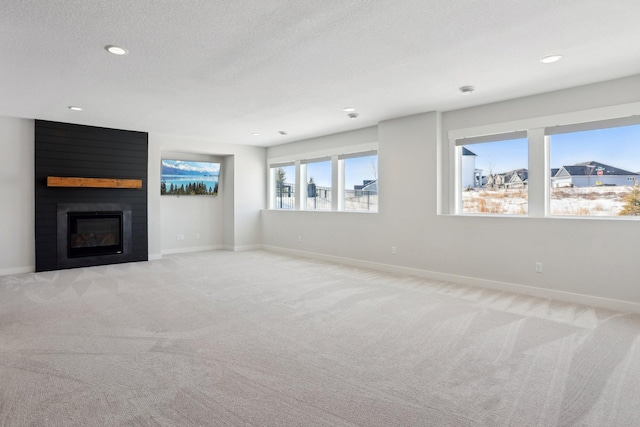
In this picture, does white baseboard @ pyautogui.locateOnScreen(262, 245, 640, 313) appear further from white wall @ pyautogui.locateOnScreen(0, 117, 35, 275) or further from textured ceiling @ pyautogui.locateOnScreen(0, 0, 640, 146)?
white wall @ pyautogui.locateOnScreen(0, 117, 35, 275)

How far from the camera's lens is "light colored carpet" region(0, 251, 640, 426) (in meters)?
2.03

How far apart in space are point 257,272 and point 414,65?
3.89 m

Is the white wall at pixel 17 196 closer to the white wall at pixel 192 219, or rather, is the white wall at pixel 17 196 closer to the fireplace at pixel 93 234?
the fireplace at pixel 93 234

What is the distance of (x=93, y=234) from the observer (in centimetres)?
655

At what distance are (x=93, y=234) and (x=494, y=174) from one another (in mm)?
6818

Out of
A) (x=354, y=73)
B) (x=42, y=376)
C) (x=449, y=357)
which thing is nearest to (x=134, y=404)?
(x=42, y=376)

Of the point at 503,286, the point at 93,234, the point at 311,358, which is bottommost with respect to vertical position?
the point at 311,358

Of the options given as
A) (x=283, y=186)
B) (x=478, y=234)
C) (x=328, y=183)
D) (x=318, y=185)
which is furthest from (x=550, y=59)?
(x=283, y=186)

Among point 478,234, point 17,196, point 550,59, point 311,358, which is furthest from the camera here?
point 17,196

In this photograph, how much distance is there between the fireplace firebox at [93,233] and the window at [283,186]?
3.43 meters

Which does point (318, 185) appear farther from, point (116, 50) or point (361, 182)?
point (116, 50)

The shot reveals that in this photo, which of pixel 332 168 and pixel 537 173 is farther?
pixel 332 168

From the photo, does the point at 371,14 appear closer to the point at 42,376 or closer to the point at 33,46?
the point at 33,46

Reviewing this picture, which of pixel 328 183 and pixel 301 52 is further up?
pixel 301 52
